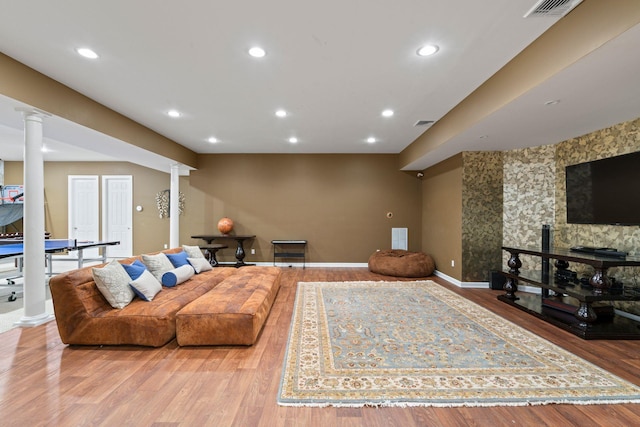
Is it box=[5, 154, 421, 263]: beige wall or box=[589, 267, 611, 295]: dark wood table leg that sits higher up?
box=[5, 154, 421, 263]: beige wall

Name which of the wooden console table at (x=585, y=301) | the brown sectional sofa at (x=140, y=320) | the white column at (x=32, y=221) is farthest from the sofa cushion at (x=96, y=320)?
the wooden console table at (x=585, y=301)

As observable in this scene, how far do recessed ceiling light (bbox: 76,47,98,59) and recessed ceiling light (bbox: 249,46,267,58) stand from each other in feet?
4.96

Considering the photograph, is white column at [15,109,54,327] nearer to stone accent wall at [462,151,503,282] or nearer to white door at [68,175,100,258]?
white door at [68,175,100,258]

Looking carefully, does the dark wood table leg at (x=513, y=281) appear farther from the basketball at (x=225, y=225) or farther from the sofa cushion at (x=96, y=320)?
the basketball at (x=225, y=225)

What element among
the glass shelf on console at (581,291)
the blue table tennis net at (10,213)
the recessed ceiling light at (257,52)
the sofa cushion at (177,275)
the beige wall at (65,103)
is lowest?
the glass shelf on console at (581,291)

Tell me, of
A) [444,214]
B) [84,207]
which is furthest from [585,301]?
[84,207]

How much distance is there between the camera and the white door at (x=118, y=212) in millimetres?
8125

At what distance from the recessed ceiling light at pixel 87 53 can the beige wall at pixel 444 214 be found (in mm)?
5399

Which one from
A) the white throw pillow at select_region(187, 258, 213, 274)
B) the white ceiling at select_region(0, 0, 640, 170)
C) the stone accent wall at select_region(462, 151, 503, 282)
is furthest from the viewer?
the stone accent wall at select_region(462, 151, 503, 282)

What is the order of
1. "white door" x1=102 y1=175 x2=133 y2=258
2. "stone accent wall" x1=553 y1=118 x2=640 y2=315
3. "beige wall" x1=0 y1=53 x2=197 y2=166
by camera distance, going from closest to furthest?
"beige wall" x1=0 y1=53 x2=197 y2=166 < "stone accent wall" x1=553 y1=118 x2=640 y2=315 < "white door" x1=102 y1=175 x2=133 y2=258

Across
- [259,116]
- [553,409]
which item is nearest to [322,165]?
[259,116]

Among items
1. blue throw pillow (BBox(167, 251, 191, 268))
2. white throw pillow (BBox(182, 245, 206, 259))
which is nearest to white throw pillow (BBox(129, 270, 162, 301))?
blue throw pillow (BBox(167, 251, 191, 268))

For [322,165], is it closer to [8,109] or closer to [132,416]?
[8,109]

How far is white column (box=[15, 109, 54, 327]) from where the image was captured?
10.7ft
